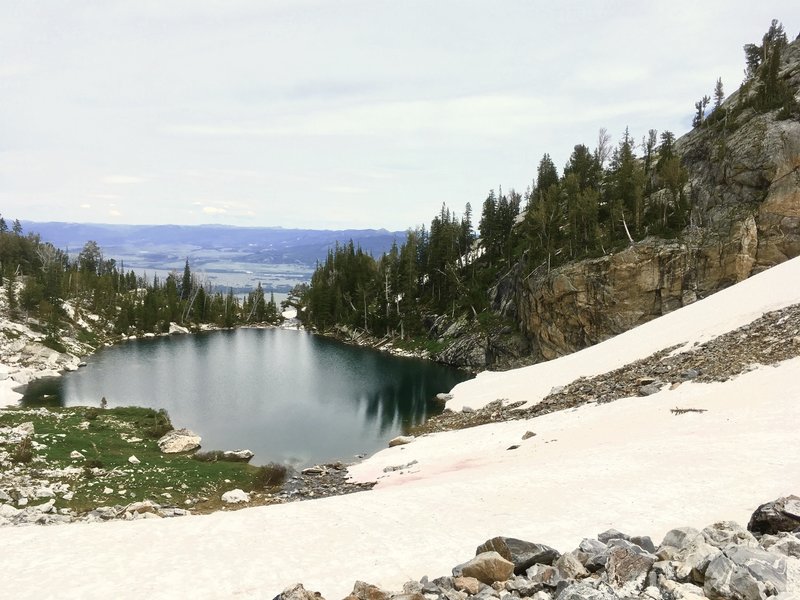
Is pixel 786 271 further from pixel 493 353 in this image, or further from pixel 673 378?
pixel 493 353

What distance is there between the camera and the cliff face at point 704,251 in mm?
50312

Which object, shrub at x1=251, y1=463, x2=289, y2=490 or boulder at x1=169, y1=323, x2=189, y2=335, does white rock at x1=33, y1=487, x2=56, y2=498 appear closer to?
shrub at x1=251, y1=463, x2=289, y2=490

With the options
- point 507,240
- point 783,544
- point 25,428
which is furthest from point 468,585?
point 507,240

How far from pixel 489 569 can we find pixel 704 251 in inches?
2214

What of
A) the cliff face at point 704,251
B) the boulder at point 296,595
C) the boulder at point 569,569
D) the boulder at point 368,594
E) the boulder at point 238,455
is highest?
the cliff face at point 704,251

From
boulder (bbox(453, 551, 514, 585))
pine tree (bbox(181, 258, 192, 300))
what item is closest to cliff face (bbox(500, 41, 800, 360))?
boulder (bbox(453, 551, 514, 585))

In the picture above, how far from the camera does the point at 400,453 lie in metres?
31.7

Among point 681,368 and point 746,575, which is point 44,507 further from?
point 681,368

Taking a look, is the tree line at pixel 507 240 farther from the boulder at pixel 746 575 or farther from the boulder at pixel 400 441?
the boulder at pixel 746 575

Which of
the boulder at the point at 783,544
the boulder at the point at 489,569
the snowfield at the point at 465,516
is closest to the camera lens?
the boulder at the point at 783,544

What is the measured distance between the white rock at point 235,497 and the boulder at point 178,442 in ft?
33.0

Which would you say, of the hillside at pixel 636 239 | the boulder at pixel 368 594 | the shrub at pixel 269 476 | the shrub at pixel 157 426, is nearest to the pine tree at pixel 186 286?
the hillside at pixel 636 239

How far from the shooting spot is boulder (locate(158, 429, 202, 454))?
3341 cm

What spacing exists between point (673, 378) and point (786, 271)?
2153 cm
